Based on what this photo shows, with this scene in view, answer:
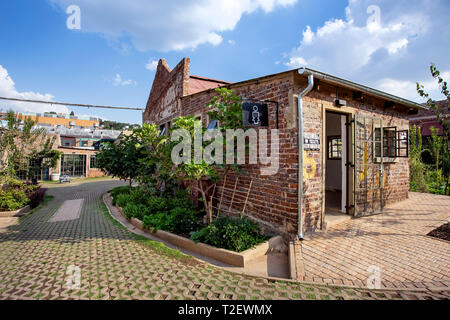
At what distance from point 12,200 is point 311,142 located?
989cm

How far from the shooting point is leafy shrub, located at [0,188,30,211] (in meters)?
Result: 7.66

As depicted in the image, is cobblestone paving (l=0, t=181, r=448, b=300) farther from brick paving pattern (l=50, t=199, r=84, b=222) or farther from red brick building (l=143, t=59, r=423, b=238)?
brick paving pattern (l=50, t=199, r=84, b=222)

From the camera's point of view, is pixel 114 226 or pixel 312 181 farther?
pixel 114 226

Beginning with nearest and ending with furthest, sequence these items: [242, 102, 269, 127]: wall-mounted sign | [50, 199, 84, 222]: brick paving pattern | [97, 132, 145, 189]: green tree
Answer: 1. [242, 102, 269, 127]: wall-mounted sign
2. [50, 199, 84, 222]: brick paving pattern
3. [97, 132, 145, 189]: green tree

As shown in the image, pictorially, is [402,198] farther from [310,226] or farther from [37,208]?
[37,208]

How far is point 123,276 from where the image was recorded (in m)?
3.41

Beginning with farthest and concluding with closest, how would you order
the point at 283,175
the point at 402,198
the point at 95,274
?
the point at 402,198 < the point at 283,175 < the point at 95,274

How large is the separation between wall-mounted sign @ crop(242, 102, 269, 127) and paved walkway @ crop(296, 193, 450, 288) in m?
2.40

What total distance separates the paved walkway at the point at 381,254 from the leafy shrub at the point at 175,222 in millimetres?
2485

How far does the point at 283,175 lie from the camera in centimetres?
446

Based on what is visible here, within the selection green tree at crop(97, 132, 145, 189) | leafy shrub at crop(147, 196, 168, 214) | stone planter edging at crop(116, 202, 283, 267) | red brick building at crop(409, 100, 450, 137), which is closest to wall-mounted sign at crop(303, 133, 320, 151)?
stone planter edging at crop(116, 202, 283, 267)

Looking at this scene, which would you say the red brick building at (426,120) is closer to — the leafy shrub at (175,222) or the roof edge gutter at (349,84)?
the roof edge gutter at (349,84)
